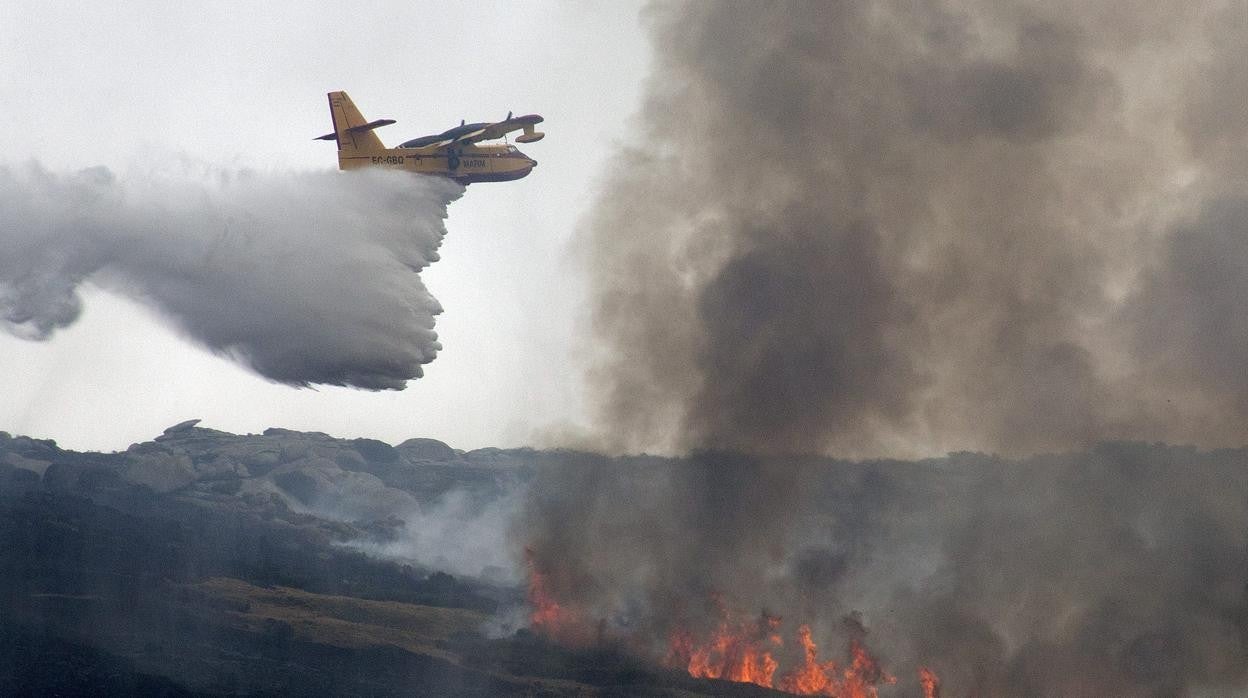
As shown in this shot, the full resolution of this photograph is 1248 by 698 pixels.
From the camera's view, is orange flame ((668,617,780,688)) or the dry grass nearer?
orange flame ((668,617,780,688))

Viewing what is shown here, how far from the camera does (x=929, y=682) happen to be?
74.7 meters

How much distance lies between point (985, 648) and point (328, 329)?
38.8m

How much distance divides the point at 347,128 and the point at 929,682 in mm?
42556

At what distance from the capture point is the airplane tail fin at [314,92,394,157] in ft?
245

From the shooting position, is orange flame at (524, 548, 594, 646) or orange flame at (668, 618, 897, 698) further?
orange flame at (524, 548, 594, 646)

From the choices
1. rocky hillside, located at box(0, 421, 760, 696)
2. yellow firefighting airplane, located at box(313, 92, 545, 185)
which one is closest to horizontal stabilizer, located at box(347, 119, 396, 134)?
yellow firefighting airplane, located at box(313, 92, 545, 185)

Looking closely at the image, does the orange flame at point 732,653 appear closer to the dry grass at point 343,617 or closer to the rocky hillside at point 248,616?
the rocky hillside at point 248,616

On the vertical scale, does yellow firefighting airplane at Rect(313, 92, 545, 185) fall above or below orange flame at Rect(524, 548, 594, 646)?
above

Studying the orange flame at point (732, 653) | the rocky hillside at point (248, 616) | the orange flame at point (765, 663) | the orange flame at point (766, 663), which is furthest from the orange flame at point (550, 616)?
the orange flame at point (765, 663)

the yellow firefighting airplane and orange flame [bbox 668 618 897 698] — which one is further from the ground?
the yellow firefighting airplane

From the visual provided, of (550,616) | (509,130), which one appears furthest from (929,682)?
(509,130)

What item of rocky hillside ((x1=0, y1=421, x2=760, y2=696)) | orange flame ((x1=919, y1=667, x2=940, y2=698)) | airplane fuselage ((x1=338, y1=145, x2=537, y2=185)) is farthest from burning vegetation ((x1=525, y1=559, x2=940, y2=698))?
airplane fuselage ((x1=338, y1=145, x2=537, y2=185))

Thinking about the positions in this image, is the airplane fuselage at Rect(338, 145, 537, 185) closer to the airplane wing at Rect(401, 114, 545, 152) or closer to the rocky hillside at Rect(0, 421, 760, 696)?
the airplane wing at Rect(401, 114, 545, 152)

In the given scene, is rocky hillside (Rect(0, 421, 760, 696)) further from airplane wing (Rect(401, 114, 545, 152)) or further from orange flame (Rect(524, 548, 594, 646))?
airplane wing (Rect(401, 114, 545, 152))
